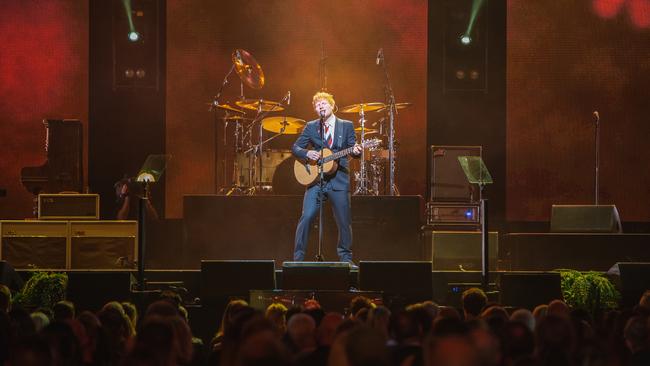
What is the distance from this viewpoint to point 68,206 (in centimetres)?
→ 1281

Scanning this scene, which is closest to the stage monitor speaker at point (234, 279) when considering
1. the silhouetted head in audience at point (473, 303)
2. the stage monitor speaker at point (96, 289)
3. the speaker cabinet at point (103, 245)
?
the stage monitor speaker at point (96, 289)

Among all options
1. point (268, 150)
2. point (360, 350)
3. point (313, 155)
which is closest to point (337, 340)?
point (360, 350)

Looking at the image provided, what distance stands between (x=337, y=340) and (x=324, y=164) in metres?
7.20

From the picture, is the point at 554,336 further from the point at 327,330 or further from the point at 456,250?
the point at 456,250

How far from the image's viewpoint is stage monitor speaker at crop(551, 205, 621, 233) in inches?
490

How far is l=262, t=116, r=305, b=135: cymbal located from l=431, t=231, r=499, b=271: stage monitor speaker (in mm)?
3236

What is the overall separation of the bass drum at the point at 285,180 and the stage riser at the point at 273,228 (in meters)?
1.75

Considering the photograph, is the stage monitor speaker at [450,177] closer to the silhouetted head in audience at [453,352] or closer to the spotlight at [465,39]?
the spotlight at [465,39]

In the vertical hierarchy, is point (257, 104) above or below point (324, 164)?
above

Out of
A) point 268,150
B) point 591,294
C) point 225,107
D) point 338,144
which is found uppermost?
point 225,107

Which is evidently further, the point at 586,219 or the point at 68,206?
the point at 68,206

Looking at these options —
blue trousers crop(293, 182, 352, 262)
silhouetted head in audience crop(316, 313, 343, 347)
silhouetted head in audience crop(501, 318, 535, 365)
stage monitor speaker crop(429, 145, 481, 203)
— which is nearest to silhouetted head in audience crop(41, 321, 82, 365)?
silhouetted head in audience crop(316, 313, 343, 347)

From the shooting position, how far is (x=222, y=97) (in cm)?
1592

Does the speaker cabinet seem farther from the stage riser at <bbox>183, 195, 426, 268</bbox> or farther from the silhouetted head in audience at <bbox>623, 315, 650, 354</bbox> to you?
the silhouetted head in audience at <bbox>623, 315, 650, 354</bbox>
